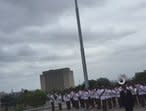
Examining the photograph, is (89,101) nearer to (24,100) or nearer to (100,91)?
(100,91)

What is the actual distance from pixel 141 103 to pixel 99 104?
2.96m

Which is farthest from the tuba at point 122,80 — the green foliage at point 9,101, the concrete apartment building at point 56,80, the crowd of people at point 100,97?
the concrete apartment building at point 56,80

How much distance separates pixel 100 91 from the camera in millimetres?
29453

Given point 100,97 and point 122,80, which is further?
point 100,97

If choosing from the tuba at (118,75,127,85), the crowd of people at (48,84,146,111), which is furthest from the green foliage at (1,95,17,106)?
the tuba at (118,75,127,85)

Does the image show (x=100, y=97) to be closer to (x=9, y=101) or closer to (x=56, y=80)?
(x=9, y=101)

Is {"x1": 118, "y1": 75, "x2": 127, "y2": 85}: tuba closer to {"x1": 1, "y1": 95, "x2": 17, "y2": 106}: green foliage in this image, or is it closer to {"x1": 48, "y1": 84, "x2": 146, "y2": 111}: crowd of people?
{"x1": 48, "y1": 84, "x2": 146, "y2": 111}: crowd of people

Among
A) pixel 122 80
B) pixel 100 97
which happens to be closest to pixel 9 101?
pixel 100 97

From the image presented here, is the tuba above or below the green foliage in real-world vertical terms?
below

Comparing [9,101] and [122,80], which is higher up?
[9,101]

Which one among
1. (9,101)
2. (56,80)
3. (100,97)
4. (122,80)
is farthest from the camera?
(56,80)

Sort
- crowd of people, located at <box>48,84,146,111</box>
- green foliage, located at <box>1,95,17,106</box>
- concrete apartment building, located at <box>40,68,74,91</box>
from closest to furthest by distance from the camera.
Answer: crowd of people, located at <box>48,84,146,111</box> < green foliage, located at <box>1,95,17,106</box> < concrete apartment building, located at <box>40,68,74,91</box>

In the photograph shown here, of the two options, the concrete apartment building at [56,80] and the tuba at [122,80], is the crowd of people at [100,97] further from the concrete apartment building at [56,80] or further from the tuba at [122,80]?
the concrete apartment building at [56,80]

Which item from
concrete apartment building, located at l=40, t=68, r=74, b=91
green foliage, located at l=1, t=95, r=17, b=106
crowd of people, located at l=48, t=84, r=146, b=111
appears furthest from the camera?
concrete apartment building, located at l=40, t=68, r=74, b=91
